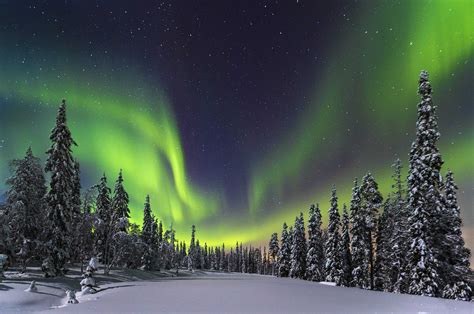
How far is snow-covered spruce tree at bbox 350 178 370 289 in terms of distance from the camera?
47.6 m

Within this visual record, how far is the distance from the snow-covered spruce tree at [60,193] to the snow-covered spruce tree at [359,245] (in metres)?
36.6

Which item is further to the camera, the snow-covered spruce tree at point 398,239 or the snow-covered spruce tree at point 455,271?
the snow-covered spruce tree at point 398,239

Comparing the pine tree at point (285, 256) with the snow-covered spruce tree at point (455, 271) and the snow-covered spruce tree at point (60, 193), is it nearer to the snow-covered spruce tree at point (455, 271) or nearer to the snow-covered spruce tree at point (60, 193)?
the snow-covered spruce tree at point (455, 271)

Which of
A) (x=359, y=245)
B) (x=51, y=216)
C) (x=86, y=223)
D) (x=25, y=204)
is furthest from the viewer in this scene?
(x=359, y=245)

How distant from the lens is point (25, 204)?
40500mm

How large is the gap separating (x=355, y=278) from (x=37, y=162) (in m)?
46.8

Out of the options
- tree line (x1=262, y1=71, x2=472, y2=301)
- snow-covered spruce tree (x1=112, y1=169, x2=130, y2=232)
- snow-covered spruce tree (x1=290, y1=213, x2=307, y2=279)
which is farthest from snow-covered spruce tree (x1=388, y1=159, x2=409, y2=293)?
snow-covered spruce tree (x1=112, y1=169, x2=130, y2=232)

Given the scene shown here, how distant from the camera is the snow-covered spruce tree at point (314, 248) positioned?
64250 millimetres

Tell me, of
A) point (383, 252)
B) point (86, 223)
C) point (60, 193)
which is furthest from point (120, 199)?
point (383, 252)

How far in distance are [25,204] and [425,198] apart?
42.8 meters

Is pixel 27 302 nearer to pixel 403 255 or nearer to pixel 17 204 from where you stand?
pixel 17 204

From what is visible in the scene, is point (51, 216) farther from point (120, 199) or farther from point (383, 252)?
point (383, 252)

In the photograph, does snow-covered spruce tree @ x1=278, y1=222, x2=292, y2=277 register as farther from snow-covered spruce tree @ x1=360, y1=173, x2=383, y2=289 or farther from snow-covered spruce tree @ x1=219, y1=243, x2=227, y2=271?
snow-covered spruce tree @ x1=219, y1=243, x2=227, y2=271

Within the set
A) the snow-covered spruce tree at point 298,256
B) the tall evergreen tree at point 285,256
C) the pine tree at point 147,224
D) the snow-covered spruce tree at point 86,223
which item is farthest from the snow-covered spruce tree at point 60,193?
the tall evergreen tree at point 285,256
